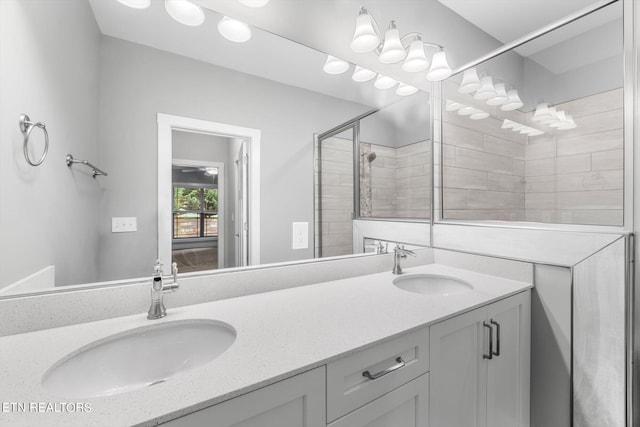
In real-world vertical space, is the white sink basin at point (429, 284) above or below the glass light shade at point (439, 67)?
below

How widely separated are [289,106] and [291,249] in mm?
704

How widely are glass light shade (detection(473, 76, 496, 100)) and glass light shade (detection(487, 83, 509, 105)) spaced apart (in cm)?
4

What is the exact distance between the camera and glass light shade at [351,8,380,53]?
141 cm

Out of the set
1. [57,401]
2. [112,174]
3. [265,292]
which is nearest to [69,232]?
[112,174]

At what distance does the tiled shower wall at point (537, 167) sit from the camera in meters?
1.35

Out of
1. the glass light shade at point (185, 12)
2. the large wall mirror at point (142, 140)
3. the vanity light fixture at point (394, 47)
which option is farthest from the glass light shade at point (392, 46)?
the glass light shade at point (185, 12)

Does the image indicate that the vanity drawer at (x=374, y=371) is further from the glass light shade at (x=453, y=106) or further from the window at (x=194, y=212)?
the glass light shade at (x=453, y=106)

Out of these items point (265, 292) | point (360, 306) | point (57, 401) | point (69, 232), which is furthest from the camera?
point (265, 292)

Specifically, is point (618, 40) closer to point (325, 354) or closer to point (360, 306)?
point (360, 306)

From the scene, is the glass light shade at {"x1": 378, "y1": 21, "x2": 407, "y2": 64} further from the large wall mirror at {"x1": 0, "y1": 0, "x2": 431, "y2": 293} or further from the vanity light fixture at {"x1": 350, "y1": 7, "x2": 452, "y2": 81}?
the large wall mirror at {"x1": 0, "y1": 0, "x2": 431, "y2": 293}

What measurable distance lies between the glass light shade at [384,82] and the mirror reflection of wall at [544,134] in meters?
0.44

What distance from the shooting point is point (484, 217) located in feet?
6.35

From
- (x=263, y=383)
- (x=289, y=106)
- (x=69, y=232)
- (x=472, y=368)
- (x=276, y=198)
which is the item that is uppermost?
(x=289, y=106)

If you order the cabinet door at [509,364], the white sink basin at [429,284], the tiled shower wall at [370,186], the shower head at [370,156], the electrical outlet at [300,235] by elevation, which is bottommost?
the cabinet door at [509,364]
